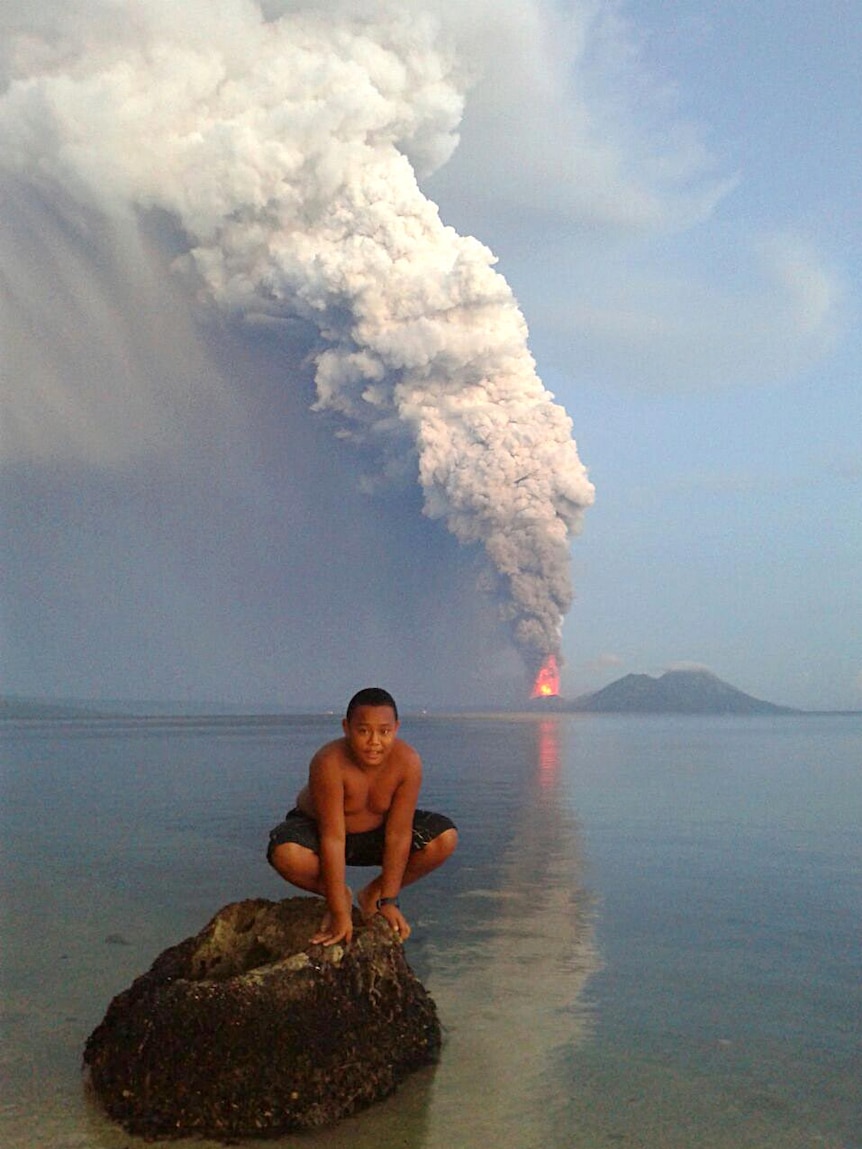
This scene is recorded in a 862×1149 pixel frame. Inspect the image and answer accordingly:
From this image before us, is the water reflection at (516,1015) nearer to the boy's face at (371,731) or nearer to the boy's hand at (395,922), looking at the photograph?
the boy's hand at (395,922)

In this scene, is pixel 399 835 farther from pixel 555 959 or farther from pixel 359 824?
pixel 555 959

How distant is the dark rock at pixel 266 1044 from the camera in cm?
438

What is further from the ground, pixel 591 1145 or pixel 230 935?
pixel 230 935

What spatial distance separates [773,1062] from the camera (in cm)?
515

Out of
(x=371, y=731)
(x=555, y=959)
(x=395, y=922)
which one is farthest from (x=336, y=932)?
(x=555, y=959)

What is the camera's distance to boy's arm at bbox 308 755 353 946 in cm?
Result: 500

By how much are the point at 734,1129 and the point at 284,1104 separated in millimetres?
1872

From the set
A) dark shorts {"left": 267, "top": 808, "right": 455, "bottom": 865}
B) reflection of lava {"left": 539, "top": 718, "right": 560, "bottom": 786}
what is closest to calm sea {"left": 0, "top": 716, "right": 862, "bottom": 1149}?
dark shorts {"left": 267, "top": 808, "right": 455, "bottom": 865}

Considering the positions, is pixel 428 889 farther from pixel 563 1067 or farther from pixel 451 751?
pixel 451 751

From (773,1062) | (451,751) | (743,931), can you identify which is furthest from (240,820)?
(451,751)

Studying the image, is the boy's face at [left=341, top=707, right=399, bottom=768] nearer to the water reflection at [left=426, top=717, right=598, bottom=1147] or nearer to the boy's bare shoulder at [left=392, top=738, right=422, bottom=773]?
the boy's bare shoulder at [left=392, top=738, right=422, bottom=773]

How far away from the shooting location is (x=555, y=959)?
6.98m

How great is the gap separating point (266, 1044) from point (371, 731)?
1.44 meters

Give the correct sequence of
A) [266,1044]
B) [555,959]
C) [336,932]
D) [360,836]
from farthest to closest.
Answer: [555,959] < [360,836] < [336,932] < [266,1044]
